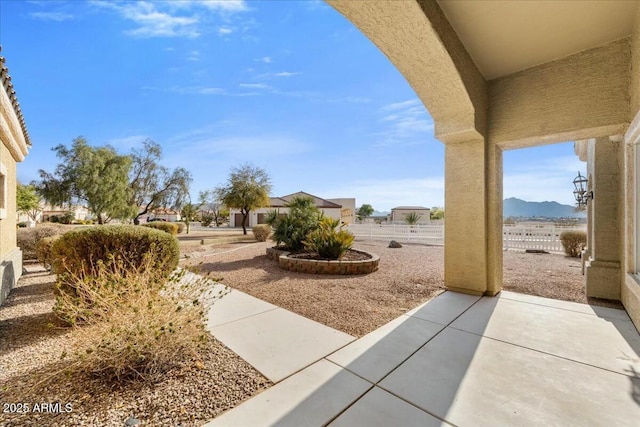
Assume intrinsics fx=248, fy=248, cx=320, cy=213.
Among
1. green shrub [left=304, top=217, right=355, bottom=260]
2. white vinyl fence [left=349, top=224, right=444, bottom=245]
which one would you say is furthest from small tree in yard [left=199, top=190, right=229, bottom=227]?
green shrub [left=304, top=217, right=355, bottom=260]

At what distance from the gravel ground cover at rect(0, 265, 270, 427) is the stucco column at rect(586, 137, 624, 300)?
578 centimetres

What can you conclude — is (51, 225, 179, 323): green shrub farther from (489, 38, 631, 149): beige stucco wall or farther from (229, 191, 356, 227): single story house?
(229, 191, 356, 227): single story house

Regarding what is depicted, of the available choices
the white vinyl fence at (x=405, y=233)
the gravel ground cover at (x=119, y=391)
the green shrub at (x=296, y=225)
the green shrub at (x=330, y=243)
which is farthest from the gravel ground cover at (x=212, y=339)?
the white vinyl fence at (x=405, y=233)

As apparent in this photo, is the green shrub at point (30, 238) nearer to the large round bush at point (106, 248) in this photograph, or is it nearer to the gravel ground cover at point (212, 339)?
the gravel ground cover at point (212, 339)

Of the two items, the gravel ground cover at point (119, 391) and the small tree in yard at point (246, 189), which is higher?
the small tree in yard at point (246, 189)

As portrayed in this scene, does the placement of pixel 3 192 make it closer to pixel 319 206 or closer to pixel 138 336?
pixel 138 336

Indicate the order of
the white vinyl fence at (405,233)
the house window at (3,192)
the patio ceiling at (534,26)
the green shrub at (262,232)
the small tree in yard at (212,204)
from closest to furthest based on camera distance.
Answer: the patio ceiling at (534,26) < the house window at (3,192) < the white vinyl fence at (405,233) < the green shrub at (262,232) < the small tree in yard at (212,204)

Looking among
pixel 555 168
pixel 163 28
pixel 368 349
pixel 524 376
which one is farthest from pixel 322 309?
pixel 555 168

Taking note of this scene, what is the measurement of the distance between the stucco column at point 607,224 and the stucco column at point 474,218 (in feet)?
4.87

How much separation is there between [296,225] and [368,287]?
424cm

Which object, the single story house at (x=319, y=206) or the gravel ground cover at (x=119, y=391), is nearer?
the gravel ground cover at (x=119, y=391)

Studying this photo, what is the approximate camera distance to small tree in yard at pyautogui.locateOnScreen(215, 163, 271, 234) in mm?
19225

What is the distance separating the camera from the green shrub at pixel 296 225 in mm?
8406

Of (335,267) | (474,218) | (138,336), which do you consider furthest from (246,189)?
(138,336)
